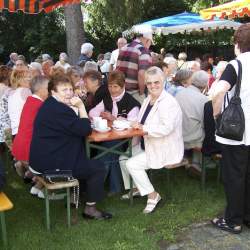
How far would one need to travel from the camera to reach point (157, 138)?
4219mm

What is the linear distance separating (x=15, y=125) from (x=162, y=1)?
16.8m

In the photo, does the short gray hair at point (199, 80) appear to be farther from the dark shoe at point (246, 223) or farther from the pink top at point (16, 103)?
the pink top at point (16, 103)

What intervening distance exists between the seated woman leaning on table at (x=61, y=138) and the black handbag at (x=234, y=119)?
1.27 m

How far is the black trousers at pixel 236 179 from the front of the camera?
3617 mm

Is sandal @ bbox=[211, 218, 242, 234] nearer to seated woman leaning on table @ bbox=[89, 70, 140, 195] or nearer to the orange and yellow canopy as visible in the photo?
seated woman leaning on table @ bbox=[89, 70, 140, 195]

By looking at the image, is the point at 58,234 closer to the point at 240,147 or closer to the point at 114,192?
the point at 114,192

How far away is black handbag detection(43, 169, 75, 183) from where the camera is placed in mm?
3748

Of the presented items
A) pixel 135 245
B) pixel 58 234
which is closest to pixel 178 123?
pixel 135 245

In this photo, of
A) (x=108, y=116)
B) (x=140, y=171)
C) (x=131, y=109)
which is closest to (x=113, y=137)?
(x=140, y=171)

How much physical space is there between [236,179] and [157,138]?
92cm

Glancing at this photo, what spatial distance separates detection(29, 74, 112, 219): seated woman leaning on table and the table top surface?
12 centimetres

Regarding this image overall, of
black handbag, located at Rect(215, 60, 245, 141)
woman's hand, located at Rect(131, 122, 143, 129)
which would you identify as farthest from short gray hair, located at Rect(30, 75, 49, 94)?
black handbag, located at Rect(215, 60, 245, 141)

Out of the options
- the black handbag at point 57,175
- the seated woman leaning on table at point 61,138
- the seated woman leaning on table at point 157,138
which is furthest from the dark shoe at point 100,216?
the black handbag at point 57,175

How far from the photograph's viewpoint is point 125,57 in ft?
18.1
